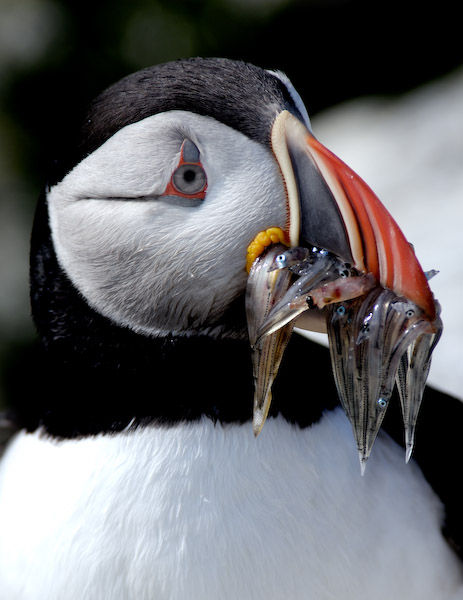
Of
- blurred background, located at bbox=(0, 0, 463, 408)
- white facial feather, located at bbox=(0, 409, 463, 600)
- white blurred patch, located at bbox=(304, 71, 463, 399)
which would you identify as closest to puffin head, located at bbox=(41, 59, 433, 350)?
white facial feather, located at bbox=(0, 409, 463, 600)

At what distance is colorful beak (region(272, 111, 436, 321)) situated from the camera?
1243mm

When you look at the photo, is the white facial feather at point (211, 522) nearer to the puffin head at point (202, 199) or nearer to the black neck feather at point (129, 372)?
the black neck feather at point (129, 372)

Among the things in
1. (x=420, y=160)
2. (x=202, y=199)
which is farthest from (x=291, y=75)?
(x=202, y=199)

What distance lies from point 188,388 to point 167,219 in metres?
0.29

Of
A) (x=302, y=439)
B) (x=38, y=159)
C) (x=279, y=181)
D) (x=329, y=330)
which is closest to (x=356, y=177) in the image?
(x=279, y=181)

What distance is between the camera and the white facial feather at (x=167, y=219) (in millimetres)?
1325

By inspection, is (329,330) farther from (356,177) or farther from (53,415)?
(53,415)

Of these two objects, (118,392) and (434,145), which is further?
(434,145)

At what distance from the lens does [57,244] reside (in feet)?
4.86

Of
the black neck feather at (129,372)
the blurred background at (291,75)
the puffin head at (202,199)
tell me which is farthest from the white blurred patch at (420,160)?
the puffin head at (202,199)

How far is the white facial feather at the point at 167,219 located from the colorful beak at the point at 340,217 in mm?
30

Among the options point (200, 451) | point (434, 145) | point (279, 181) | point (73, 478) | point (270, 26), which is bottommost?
point (73, 478)

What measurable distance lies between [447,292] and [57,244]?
1792 mm

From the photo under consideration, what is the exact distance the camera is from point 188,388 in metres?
1.45
